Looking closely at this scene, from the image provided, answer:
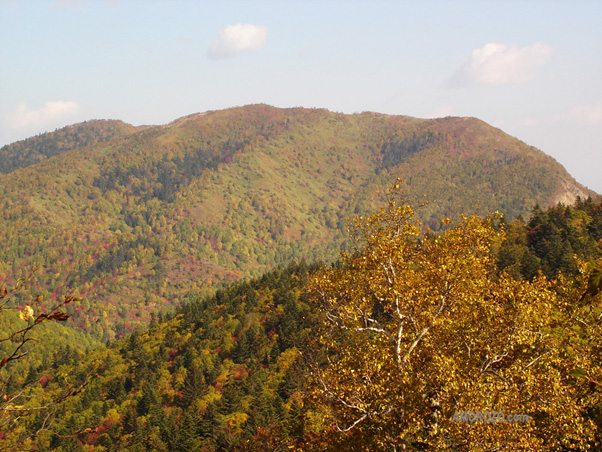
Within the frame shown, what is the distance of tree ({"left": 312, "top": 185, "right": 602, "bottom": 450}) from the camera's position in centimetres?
1716

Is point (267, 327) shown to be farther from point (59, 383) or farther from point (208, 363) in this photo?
point (59, 383)

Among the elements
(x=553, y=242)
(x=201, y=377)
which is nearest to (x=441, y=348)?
(x=553, y=242)

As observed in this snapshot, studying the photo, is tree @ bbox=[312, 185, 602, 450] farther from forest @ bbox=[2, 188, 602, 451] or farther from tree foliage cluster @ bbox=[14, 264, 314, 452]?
tree foliage cluster @ bbox=[14, 264, 314, 452]

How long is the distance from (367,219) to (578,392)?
35.7ft

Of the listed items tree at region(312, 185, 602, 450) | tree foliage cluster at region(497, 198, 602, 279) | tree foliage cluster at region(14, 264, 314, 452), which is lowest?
tree foliage cluster at region(14, 264, 314, 452)

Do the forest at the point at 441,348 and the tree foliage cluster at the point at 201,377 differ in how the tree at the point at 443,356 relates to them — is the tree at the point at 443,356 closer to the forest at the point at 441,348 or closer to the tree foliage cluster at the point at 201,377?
the forest at the point at 441,348

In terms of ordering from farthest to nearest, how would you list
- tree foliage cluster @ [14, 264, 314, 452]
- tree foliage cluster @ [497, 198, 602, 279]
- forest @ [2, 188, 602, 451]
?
tree foliage cluster @ [497, 198, 602, 279], tree foliage cluster @ [14, 264, 314, 452], forest @ [2, 188, 602, 451]

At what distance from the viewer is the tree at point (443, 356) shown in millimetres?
17156

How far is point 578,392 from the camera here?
19828mm

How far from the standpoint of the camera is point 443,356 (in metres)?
17.0

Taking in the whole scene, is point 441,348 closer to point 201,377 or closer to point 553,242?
point 553,242

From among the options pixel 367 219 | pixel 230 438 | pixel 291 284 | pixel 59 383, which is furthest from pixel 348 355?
pixel 59 383

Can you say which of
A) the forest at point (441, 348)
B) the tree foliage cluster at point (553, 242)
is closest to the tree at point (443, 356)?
the forest at point (441, 348)

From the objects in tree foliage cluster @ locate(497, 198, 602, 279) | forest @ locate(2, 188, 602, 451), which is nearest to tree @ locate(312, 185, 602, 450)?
forest @ locate(2, 188, 602, 451)
